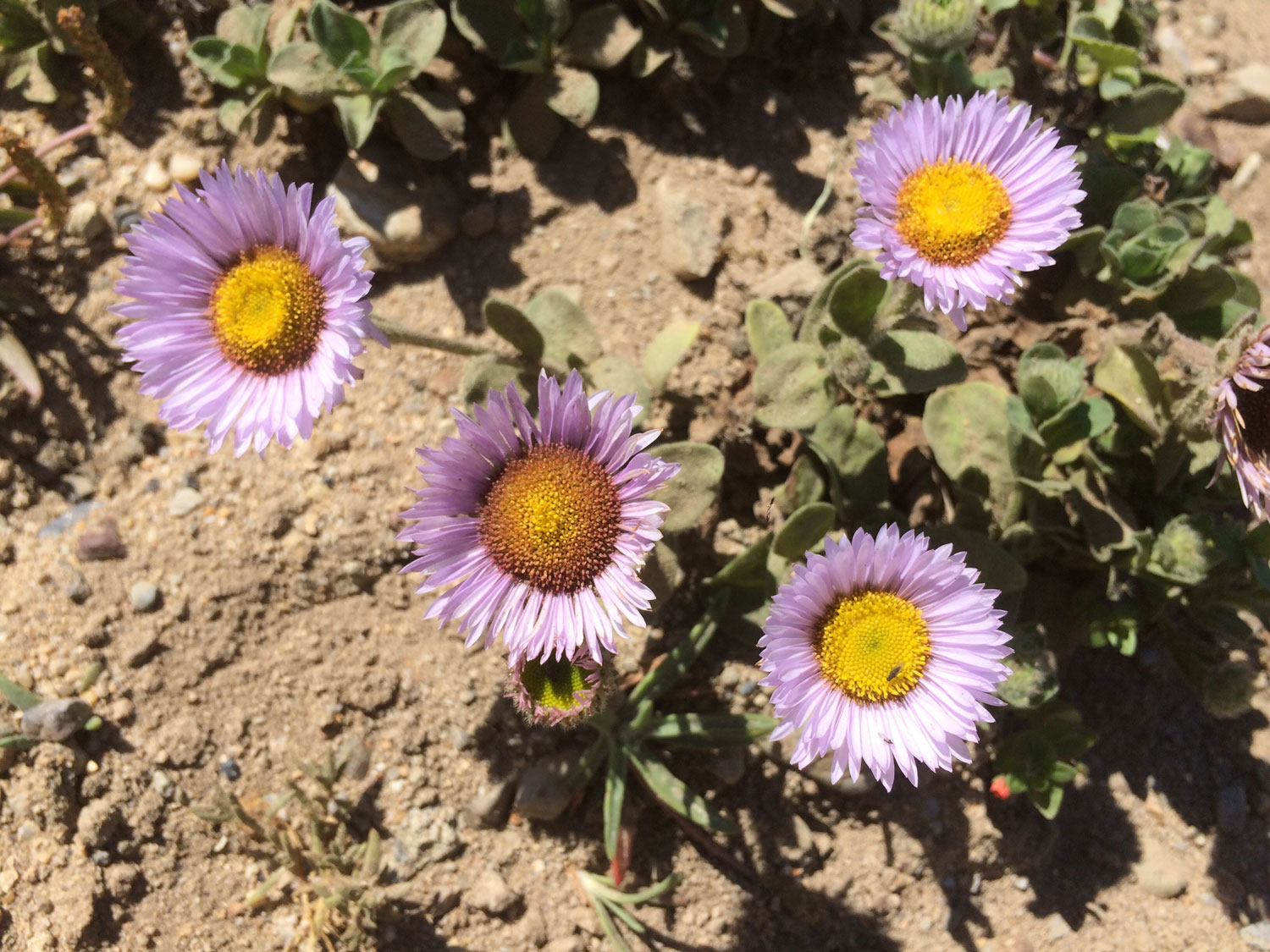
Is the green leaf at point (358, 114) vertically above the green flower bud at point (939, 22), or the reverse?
the green flower bud at point (939, 22)


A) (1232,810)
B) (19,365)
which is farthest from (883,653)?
(19,365)

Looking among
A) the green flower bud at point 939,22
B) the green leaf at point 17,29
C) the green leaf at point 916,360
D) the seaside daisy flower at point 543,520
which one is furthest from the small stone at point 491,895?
the green leaf at point 17,29

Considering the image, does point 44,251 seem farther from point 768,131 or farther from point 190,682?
point 768,131

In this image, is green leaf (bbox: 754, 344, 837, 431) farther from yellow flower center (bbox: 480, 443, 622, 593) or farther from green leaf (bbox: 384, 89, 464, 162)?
green leaf (bbox: 384, 89, 464, 162)

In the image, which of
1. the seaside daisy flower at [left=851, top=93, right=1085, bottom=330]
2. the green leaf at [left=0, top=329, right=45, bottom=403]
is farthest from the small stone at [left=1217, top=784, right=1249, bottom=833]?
the green leaf at [left=0, top=329, right=45, bottom=403]

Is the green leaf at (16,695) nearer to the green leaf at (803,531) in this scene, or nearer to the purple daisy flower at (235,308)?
the purple daisy flower at (235,308)

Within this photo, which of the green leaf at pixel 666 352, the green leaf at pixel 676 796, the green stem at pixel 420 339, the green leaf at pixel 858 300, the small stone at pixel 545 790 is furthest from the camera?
the green leaf at pixel 666 352
